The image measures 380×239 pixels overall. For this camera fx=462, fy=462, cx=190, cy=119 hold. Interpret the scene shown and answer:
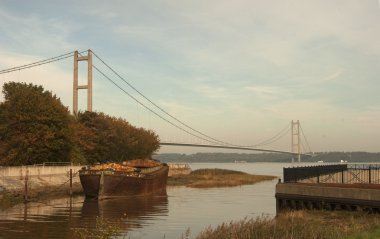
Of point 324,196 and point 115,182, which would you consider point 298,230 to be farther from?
point 115,182

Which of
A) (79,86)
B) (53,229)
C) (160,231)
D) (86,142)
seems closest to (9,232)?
(53,229)

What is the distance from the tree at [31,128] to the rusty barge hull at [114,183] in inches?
374

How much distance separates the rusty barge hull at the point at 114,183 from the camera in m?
42.3

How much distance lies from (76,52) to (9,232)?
62692mm

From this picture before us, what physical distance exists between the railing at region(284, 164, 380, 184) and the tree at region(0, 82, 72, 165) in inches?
1126

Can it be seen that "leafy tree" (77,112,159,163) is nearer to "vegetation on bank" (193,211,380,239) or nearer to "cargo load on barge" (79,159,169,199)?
"cargo load on barge" (79,159,169,199)

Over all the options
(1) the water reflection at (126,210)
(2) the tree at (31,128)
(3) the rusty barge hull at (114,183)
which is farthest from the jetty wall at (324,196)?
(2) the tree at (31,128)

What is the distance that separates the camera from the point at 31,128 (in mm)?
50094

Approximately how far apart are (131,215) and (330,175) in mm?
17623

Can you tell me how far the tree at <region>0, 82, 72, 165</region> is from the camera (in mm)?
49656

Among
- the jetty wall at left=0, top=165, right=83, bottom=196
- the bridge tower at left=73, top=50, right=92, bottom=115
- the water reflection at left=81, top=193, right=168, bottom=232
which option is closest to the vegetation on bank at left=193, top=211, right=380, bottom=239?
the water reflection at left=81, top=193, right=168, bottom=232

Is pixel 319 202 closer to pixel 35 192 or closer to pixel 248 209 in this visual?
pixel 248 209

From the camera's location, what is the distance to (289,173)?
31781mm

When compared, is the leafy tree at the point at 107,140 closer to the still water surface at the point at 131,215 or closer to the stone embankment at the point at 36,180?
the stone embankment at the point at 36,180
